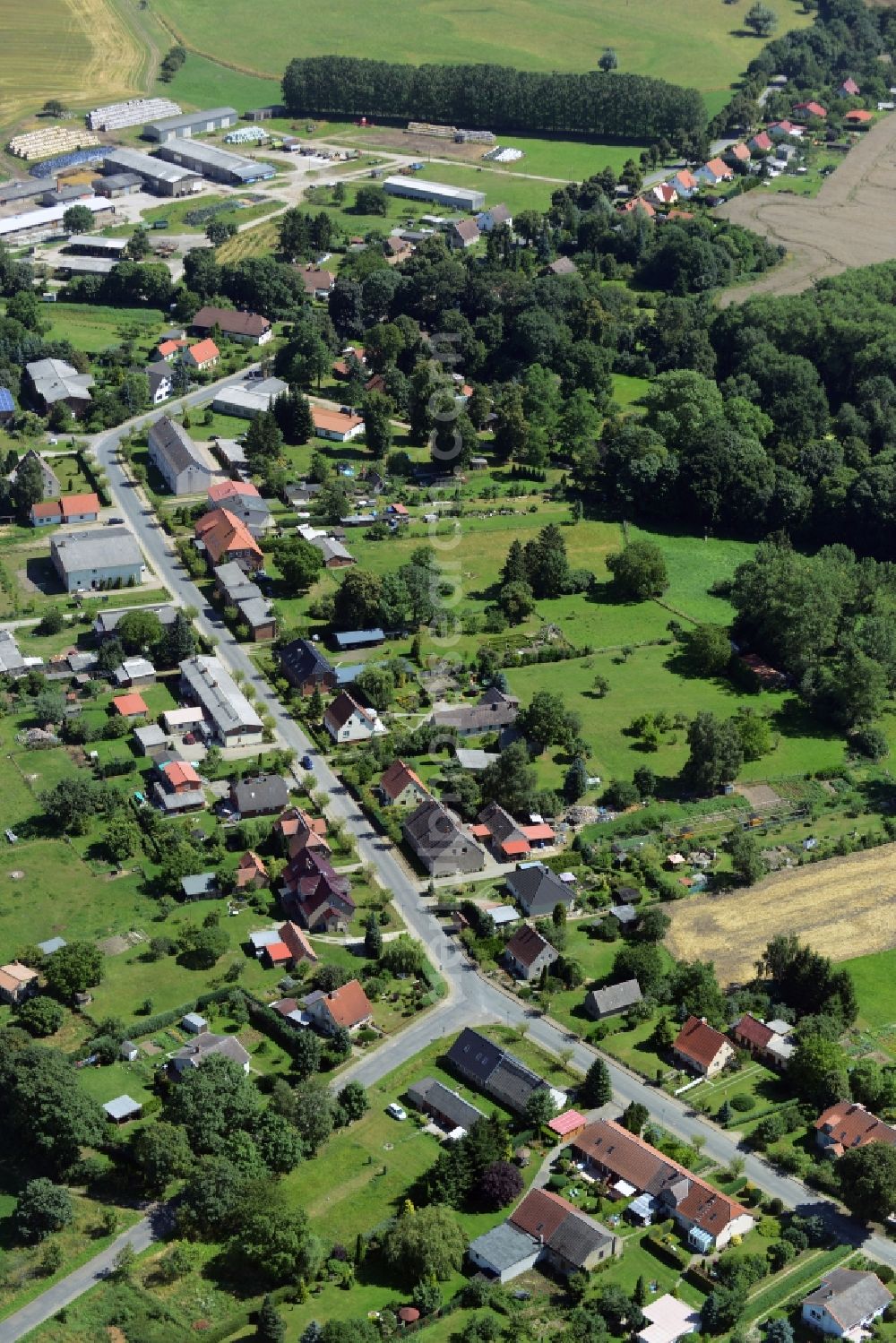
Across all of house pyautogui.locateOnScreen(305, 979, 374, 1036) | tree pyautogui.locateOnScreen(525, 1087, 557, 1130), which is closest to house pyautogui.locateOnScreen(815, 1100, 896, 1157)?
tree pyautogui.locateOnScreen(525, 1087, 557, 1130)

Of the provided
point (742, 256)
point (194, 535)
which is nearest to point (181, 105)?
point (742, 256)

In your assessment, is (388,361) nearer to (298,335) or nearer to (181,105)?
(298,335)

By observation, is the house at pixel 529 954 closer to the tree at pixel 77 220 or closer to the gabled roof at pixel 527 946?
the gabled roof at pixel 527 946

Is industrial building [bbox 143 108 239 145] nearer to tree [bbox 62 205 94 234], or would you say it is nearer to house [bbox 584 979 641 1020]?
tree [bbox 62 205 94 234]

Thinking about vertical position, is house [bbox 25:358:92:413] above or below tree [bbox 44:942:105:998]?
above

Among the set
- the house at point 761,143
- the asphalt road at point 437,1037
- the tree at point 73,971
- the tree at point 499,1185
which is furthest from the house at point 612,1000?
the house at point 761,143
